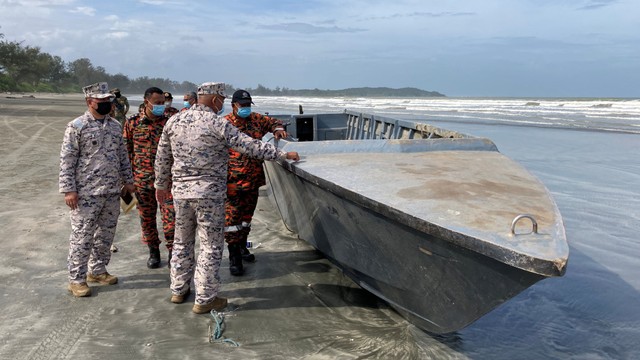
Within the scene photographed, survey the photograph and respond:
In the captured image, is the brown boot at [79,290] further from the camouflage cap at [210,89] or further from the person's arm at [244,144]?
the camouflage cap at [210,89]

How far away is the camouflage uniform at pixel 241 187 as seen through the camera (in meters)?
4.38

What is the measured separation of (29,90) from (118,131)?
232 feet

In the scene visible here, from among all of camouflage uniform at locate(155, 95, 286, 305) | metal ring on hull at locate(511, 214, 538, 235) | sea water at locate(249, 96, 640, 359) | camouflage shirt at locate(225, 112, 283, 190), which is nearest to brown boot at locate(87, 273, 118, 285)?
camouflage uniform at locate(155, 95, 286, 305)

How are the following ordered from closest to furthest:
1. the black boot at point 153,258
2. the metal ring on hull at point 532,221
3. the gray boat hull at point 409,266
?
1. the metal ring on hull at point 532,221
2. the gray boat hull at point 409,266
3. the black boot at point 153,258

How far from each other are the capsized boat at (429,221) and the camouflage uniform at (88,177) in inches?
55.9

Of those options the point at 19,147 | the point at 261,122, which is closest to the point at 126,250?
the point at 261,122

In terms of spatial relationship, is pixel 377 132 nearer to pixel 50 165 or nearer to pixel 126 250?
pixel 126 250

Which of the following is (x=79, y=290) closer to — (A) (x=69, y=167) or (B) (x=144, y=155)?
(A) (x=69, y=167)

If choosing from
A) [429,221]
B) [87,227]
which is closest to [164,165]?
[87,227]

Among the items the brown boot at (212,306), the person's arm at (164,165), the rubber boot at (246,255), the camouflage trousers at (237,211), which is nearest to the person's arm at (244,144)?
the person's arm at (164,165)

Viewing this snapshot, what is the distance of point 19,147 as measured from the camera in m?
12.0

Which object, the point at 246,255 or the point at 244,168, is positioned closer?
the point at 244,168

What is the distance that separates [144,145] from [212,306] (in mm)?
1666

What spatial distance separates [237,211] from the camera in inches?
174
